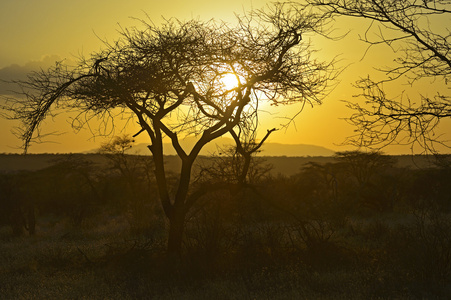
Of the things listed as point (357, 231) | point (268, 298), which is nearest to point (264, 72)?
point (268, 298)

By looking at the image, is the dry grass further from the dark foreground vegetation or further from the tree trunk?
the tree trunk

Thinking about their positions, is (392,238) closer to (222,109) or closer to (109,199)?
(222,109)

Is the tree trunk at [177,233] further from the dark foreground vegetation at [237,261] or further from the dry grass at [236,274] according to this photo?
the dry grass at [236,274]

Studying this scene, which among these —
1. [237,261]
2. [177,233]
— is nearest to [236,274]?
[237,261]

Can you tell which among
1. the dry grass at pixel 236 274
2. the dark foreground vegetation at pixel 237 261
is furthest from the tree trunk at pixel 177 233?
the dry grass at pixel 236 274

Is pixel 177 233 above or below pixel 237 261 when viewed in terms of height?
above

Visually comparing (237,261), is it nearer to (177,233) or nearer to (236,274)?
(236,274)

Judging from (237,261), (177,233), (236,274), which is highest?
(177,233)

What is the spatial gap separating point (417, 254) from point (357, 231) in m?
5.41

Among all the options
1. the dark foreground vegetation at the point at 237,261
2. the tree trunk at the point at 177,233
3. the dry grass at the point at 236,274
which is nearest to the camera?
the dry grass at the point at 236,274

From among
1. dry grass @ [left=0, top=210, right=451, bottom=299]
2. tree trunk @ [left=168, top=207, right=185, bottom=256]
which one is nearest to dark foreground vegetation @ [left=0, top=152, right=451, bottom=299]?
dry grass @ [left=0, top=210, right=451, bottom=299]

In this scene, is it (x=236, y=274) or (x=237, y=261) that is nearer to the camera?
(x=236, y=274)

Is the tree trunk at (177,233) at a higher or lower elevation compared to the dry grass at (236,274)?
higher

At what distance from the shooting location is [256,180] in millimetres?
17672
